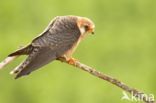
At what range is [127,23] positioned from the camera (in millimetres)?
4105

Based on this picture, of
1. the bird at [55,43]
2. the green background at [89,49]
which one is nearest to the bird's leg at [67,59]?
the bird at [55,43]

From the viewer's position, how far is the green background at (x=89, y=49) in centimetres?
367

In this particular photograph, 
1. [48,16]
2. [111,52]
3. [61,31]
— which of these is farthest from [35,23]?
[61,31]

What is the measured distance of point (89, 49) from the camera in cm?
394

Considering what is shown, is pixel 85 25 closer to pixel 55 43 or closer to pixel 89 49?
pixel 55 43

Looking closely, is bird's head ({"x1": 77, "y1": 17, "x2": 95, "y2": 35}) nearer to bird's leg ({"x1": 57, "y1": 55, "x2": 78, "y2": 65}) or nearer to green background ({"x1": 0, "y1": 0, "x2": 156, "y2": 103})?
bird's leg ({"x1": 57, "y1": 55, "x2": 78, "y2": 65})

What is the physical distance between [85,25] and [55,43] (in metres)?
0.08

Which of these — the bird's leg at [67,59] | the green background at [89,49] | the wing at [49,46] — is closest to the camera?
the wing at [49,46]

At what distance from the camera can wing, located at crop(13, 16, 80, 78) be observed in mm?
1197

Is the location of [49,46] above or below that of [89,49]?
below

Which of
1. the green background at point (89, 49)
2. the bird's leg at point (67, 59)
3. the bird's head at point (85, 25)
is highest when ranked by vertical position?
the green background at point (89, 49)

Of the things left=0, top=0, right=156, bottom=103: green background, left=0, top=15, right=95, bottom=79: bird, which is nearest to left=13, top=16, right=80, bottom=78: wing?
left=0, top=15, right=95, bottom=79: bird

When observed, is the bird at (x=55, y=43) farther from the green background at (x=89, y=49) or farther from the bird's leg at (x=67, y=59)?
the green background at (x=89, y=49)

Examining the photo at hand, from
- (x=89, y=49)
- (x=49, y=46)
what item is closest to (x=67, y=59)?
(x=49, y=46)
